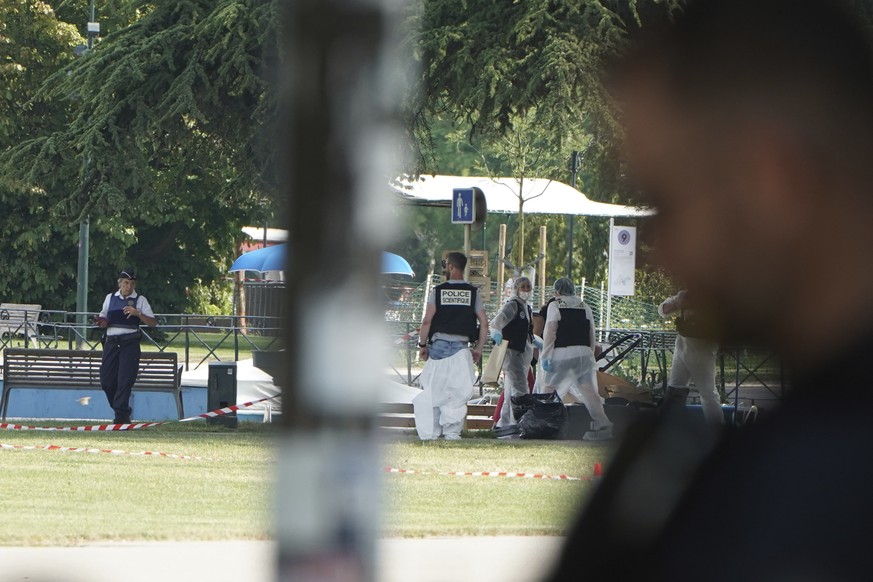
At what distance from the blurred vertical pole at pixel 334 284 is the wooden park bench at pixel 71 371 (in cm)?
1449

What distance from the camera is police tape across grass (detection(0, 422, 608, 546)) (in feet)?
22.1

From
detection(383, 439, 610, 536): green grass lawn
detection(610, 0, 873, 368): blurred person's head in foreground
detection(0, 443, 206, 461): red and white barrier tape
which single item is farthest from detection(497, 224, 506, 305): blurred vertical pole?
detection(610, 0, 873, 368): blurred person's head in foreground

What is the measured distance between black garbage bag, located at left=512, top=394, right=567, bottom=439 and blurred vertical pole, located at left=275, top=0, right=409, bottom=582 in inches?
475

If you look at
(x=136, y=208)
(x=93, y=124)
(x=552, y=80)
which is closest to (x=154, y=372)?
(x=136, y=208)

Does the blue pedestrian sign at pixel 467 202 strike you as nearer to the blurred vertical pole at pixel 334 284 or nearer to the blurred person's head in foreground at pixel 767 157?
the blurred person's head in foreground at pixel 767 157

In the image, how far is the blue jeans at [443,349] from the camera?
40.4 ft

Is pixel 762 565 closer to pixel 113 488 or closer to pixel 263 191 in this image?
pixel 263 191

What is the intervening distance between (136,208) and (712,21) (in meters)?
13.2

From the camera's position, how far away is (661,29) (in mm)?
780

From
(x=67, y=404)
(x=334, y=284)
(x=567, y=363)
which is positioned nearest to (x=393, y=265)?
(x=334, y=284)

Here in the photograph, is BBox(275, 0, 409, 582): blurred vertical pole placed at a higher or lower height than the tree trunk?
lower

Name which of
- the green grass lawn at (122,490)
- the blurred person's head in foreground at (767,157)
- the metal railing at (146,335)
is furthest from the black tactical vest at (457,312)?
the blurred person's head in foreground at (767,157)

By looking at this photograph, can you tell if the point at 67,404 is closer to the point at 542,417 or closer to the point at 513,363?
the point at 513,363

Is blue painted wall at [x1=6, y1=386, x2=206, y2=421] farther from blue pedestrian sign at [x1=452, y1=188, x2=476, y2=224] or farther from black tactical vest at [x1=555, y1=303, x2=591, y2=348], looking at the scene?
black tactical vest at [x1=555, y1=303, x2=591, y2=348]
